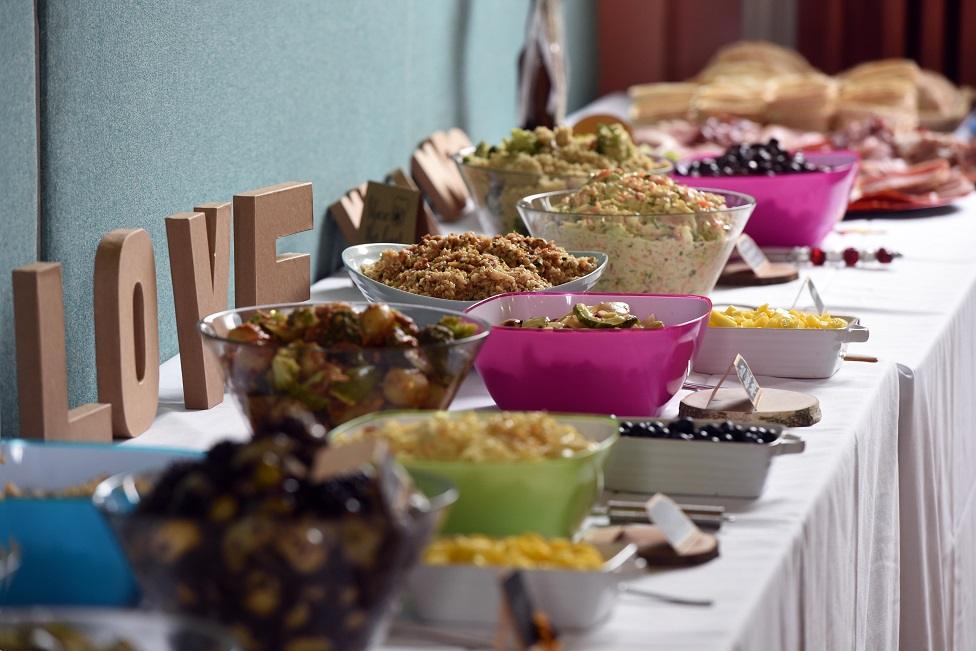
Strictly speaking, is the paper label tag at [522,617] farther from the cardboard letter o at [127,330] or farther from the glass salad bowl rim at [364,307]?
the cardboard letter o at [127,330]

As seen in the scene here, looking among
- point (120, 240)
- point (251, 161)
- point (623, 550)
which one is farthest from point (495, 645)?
point (251, 161)

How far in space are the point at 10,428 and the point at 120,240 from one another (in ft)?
0.73

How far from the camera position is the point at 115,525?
728mm

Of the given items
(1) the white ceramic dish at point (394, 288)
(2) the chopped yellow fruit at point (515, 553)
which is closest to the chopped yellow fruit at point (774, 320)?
(1) the white ceramic dish at point (394, 288)

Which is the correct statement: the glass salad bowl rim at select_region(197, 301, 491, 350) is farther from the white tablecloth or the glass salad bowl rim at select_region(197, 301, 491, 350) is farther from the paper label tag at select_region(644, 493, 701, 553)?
the paper label tag at select_region(644, 493, 701, 553)

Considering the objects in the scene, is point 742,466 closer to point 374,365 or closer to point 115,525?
point 374,365

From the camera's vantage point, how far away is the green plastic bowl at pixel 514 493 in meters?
0.88

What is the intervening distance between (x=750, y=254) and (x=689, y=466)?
0.90 m

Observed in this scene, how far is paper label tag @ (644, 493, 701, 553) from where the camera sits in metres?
0.93

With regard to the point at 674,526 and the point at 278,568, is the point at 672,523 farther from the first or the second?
the point at 278,568

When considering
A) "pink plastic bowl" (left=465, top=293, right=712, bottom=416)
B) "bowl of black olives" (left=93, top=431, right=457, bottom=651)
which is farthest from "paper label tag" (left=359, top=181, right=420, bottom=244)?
"bowl of black olives" (left=93, top=431, right=457, bottom=651)

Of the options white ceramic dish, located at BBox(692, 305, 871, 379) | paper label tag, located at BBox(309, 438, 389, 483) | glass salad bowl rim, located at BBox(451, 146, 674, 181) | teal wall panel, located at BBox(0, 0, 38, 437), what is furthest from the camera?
glass salad bowl rim, located at BBox(451, 146, 674, 181)

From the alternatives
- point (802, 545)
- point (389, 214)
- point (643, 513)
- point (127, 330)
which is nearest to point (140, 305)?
point (127, 330)

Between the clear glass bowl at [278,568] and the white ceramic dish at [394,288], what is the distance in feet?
2.30
